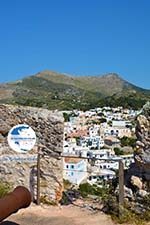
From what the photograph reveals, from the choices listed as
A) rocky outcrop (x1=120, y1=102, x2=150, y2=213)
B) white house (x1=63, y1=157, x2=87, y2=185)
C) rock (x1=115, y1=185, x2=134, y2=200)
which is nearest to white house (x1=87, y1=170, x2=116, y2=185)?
white house (x1=63, y1=157, x2=87, y2=185)

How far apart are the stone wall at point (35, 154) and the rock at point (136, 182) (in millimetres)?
1515

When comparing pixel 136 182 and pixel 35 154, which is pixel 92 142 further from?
pixel 136 182

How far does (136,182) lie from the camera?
6762 millimetres

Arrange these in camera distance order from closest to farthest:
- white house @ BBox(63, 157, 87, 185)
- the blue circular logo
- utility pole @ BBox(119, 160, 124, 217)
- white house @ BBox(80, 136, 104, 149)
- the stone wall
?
utility pole @ BBox(119, 160, 124, 217)
the stone wall
the blue circular logo
white house @ BBox(63, 157, 87, 185)
white house @ BBox(80, 136, 104, 149)

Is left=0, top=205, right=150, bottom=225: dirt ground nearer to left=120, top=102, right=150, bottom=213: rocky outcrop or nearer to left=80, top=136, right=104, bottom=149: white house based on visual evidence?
left=120, top=102, right=150, bottom=213: rocky outcrop

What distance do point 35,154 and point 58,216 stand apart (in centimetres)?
135

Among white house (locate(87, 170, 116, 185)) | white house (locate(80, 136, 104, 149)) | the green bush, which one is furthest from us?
white house (locate(80, 136, 104, 149))

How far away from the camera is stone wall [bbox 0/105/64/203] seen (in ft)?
25.3

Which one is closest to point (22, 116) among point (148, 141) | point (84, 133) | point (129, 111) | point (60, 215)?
point (60, 215)

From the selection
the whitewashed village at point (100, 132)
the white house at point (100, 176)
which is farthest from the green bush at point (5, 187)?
the whitewashed village at point (100, 132)

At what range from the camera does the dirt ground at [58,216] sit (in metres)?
6.59

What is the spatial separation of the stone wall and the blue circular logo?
0.08m

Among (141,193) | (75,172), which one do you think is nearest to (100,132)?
(75,172)

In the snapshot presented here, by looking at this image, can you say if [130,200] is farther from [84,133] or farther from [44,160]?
[84,133]
